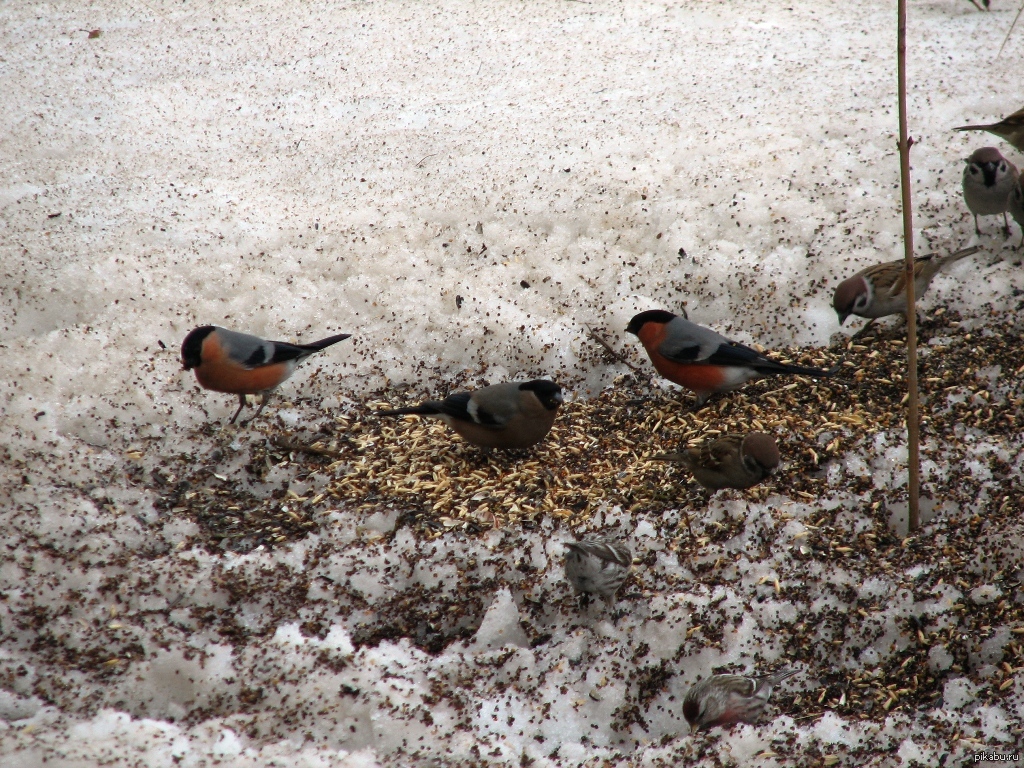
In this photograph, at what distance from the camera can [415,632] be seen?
11.9ft

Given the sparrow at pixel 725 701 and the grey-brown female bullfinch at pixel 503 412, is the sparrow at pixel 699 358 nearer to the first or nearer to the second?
the grey-brown female bullfinch at pixel 503 412

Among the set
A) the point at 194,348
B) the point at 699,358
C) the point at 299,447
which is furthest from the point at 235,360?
the point at 699,358

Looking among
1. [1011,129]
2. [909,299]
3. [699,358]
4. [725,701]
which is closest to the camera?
[725,701]

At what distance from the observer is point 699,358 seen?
15.1 feet

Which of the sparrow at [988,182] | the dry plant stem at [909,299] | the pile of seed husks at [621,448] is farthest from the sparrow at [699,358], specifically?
the sparrow at [988,182]

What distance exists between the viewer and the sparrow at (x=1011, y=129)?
561 cm

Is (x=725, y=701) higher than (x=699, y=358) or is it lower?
lower

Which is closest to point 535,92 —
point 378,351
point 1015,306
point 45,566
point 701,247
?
point 701,247

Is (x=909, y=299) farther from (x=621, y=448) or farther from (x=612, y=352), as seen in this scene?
(x=612, y=352)

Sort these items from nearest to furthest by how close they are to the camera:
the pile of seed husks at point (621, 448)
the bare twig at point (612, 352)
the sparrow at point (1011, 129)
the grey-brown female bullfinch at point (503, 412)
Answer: the pile of seed husks at point (621, 448)
the grey-brown female bullfinch at point (503, 412)
the bare twig at point (612, 352)
the sparrow at point (1011, 129)

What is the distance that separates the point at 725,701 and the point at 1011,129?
4.86 m

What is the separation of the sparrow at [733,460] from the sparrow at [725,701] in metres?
1.11

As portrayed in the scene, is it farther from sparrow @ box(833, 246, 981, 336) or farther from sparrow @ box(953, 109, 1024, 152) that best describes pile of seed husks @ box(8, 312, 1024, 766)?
sparrow @ box(953, 109, 1024, 152)

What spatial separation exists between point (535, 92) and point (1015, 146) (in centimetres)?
383
